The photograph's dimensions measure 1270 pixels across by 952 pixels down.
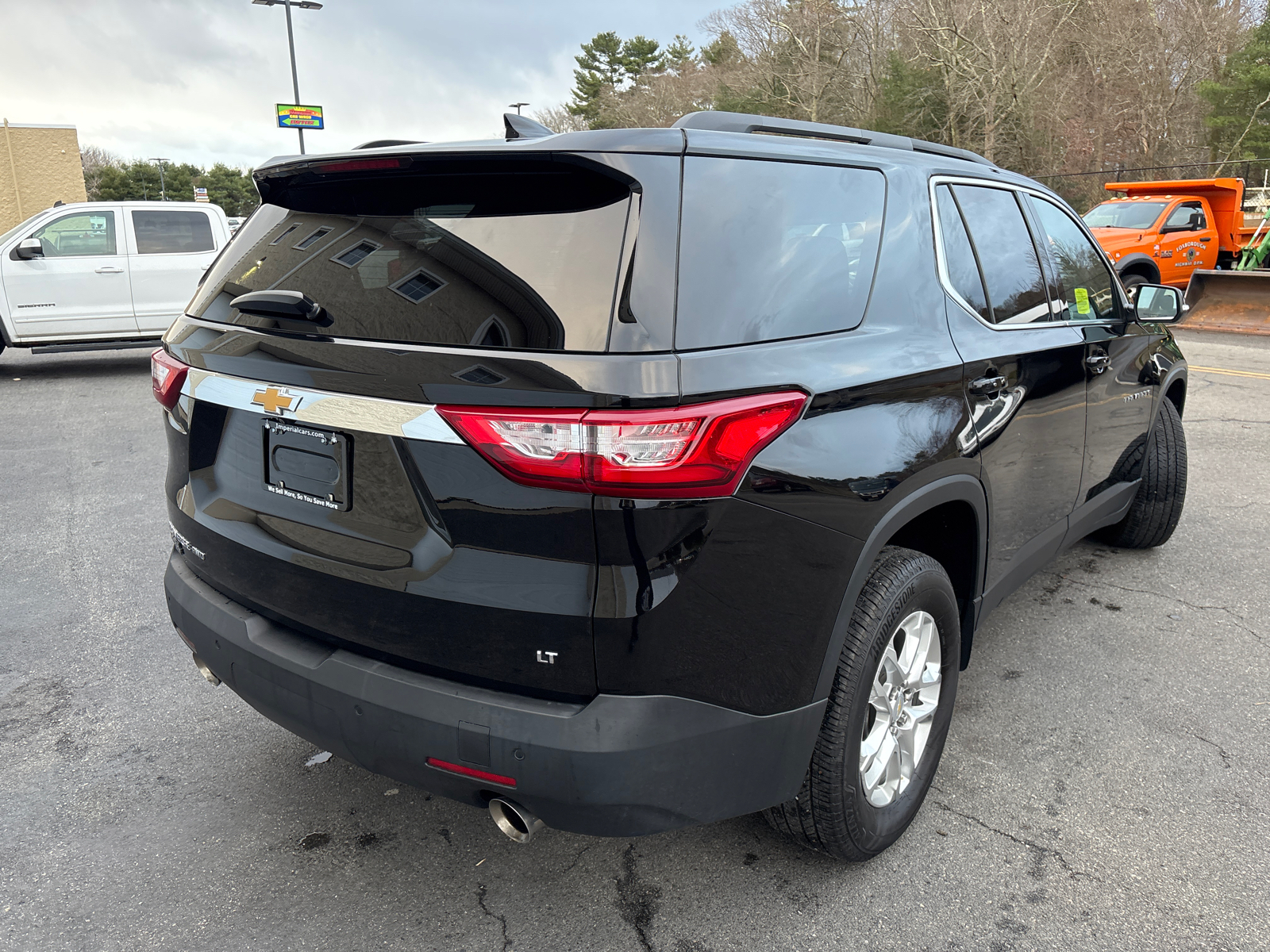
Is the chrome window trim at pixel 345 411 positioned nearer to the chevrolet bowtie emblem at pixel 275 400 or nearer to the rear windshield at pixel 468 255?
the chevrolet bowtie emblem at pixel 275 400

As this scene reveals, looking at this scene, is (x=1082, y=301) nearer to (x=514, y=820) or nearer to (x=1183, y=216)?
(x=514, y=820)

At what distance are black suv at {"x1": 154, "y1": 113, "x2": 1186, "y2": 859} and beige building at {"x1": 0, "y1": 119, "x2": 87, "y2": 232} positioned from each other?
1456 inches

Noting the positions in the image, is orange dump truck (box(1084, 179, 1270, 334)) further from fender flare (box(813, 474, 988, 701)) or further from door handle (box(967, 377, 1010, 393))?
fender flare (box(813, 474, 988, 701))

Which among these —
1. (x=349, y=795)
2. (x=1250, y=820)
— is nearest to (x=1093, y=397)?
(x=1250, y=820)

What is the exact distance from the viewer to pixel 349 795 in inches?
107

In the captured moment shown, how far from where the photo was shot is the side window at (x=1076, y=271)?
3434 mm

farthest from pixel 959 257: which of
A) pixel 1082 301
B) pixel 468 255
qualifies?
pixel 468 255

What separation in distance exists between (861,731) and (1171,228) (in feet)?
54.6

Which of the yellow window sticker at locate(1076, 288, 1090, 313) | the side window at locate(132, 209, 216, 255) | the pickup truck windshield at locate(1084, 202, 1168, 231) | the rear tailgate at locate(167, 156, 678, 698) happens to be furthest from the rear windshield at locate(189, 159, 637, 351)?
the pickup truck windshield at locate(1084, 202, 1168, 231)

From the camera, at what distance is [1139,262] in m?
14.9

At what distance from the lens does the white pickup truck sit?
1023 cm

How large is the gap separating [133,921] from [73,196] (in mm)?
38546

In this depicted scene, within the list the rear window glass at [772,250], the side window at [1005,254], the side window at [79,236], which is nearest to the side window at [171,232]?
the side window at [79,236]

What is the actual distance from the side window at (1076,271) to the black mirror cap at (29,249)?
1073 centimetres
